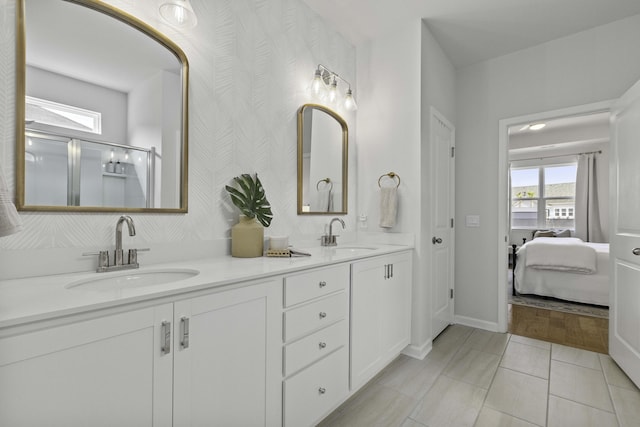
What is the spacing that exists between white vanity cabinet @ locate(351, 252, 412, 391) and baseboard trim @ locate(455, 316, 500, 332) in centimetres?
107

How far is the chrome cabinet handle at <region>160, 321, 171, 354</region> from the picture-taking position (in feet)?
2.98

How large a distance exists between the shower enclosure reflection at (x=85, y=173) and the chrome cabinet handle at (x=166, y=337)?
668 mm

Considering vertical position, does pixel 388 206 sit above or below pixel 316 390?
above

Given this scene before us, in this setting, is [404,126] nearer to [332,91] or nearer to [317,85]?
[332,91]

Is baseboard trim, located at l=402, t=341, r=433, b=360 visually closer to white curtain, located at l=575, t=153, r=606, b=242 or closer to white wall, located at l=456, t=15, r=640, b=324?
white wall, located at l=456, t=15, r=640, b=324

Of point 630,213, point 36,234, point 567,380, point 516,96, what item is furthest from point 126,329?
point 516,96

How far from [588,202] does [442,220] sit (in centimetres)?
510

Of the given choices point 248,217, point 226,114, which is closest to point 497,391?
point 248,217

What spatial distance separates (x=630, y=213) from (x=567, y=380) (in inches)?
47.3

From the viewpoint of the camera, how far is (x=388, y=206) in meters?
2.47

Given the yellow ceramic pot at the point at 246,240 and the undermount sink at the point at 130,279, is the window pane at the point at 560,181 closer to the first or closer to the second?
the yellow ceramic pot at the point at 246,240

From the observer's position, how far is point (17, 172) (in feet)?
3.48

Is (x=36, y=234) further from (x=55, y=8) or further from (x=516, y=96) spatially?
(x=516, y=96)

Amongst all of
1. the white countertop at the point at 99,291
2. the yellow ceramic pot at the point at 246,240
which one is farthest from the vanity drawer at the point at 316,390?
the yellow ceramic pot at the point at 246,240
